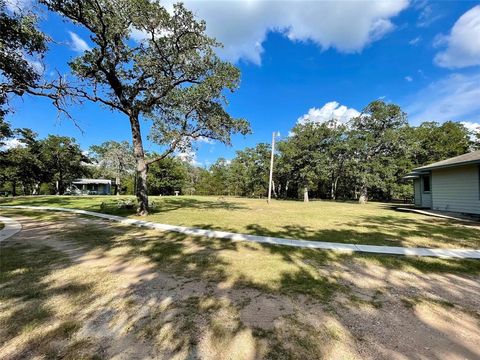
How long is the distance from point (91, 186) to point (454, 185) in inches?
2218

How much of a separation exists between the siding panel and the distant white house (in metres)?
52.5

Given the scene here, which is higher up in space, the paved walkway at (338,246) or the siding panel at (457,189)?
the siding panel at (457,189)

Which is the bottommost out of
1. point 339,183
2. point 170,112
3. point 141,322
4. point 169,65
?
point 141,322

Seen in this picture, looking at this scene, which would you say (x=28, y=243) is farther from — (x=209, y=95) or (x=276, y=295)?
(x=209, y=95)

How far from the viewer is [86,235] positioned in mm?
8258

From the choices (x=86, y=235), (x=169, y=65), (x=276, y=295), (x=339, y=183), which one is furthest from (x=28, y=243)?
(x=339, y=183)

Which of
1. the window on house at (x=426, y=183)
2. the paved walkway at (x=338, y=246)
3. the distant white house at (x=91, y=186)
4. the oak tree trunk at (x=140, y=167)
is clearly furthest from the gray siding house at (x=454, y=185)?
the distant white house at (x=91, y=186)

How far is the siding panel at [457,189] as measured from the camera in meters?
12.2

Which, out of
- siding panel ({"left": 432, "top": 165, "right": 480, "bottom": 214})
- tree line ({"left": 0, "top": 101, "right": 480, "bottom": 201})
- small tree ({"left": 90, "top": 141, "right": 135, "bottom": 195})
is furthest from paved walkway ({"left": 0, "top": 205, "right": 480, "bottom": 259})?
small tree ({"left": 90, "top": 141, "right": 135, "bottom": 195})

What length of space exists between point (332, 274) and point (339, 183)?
1574 inches

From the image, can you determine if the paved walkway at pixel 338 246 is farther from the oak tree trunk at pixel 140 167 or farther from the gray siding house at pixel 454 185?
the gray siding house at pixel 454 185

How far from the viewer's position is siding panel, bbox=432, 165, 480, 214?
12180mm

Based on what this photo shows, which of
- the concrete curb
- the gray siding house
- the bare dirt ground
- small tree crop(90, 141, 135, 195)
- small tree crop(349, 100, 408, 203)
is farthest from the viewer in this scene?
small tree crop(90, 141, 135, 195)

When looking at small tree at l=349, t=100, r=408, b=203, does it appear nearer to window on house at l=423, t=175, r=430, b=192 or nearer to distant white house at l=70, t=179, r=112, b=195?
window on house at l=423, t=175, r=430, b=192
